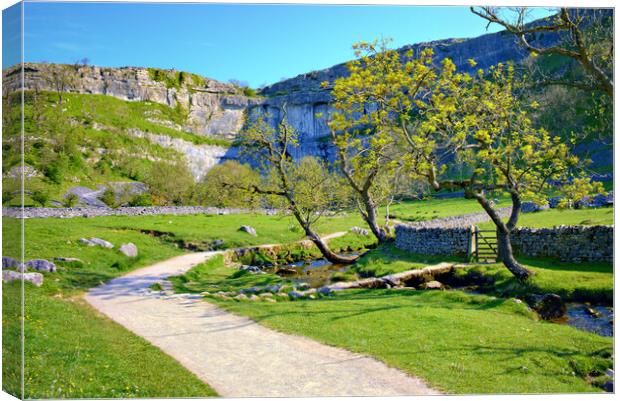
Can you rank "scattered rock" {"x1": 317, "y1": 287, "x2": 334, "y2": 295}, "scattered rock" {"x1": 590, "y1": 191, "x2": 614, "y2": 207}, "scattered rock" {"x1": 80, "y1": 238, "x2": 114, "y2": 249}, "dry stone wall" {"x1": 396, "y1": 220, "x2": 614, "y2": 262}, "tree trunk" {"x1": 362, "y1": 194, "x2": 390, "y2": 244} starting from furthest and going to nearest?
"tree trunk" {"x1": 362, "y1": 194, "x2": 390, "y2": 244}
"scattered rock" {"x1": 80, "y1": 238, "x2": 114, "y2": 249}
"scattered rock" {"x1": 590, "y1": 191, "x2": 614, "y2": 207}
"dry stone wall" {"x1": 396, "y1": 220, "x2": 614, "y2": 262}
"scattered rock" {"x1": 317, "y1": 287, "x2": 334, "y2": 295}

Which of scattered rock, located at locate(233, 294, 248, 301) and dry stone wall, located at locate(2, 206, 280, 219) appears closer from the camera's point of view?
scattered rock, located at locate(233, 294, 248, 301)

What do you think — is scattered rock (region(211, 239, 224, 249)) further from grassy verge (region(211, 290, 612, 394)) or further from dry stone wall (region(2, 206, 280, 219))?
grassy verge (region(211, 290, 612, 394))

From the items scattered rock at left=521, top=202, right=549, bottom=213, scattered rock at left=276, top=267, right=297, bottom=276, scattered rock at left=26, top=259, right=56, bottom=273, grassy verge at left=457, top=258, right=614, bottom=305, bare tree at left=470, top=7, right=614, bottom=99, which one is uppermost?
bare tree at left=470, top=7, right=614, bottom=99

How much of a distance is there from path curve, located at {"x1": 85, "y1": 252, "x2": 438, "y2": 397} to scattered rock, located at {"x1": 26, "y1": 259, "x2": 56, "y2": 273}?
2.89m

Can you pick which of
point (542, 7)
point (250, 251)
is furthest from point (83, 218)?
point (542, 7)

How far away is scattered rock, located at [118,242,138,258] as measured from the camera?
63.0 ft

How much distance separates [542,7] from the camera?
8672 mm

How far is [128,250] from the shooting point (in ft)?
64.2

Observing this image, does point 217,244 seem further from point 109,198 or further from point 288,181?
point 109,198

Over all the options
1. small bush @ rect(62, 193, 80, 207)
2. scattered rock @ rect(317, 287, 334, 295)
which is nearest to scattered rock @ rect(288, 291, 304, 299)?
scattered rock @ rect(317, 287, 334, 295)

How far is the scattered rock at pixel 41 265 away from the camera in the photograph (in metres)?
13.1

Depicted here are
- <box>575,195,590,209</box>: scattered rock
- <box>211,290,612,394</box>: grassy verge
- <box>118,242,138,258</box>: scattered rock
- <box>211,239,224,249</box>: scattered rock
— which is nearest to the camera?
<box>211,290,612,394</box>: grassy verge

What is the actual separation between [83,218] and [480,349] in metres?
24.2

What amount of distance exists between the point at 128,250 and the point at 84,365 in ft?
42.5
